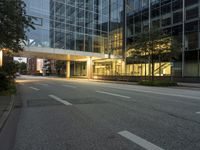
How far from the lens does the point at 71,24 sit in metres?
51.4

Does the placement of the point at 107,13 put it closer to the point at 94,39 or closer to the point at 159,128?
the point at 94,39

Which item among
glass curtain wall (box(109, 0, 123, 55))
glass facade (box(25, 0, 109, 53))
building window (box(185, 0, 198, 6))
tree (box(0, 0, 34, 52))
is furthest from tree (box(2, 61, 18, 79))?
glass curtain wall (box(109, 0, 123, 55))

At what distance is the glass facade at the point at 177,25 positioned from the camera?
37531 millimetres

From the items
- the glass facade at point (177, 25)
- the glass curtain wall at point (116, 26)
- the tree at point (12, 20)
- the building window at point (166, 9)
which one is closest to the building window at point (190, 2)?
the glass facade at point (177, 25)

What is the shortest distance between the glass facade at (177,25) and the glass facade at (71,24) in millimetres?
10019

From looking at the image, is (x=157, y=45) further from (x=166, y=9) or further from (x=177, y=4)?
(x=166, y=9)

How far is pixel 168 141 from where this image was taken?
5.73 m

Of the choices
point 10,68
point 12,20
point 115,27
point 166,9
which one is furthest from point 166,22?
point 12,20

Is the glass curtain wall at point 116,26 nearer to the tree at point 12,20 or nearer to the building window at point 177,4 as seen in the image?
the building window at point 177,4

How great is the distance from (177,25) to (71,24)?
2113 centimetres

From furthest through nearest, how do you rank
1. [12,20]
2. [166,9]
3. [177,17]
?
1. [166,9]
2. [177,17]
3. [12,20]

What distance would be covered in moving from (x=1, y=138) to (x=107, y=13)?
53.3 meters

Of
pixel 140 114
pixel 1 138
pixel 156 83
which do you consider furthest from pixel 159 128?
pixel 156 83

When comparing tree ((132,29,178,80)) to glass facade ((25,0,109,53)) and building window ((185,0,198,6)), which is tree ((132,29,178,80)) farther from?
glass facade ((25,0,109,53))
